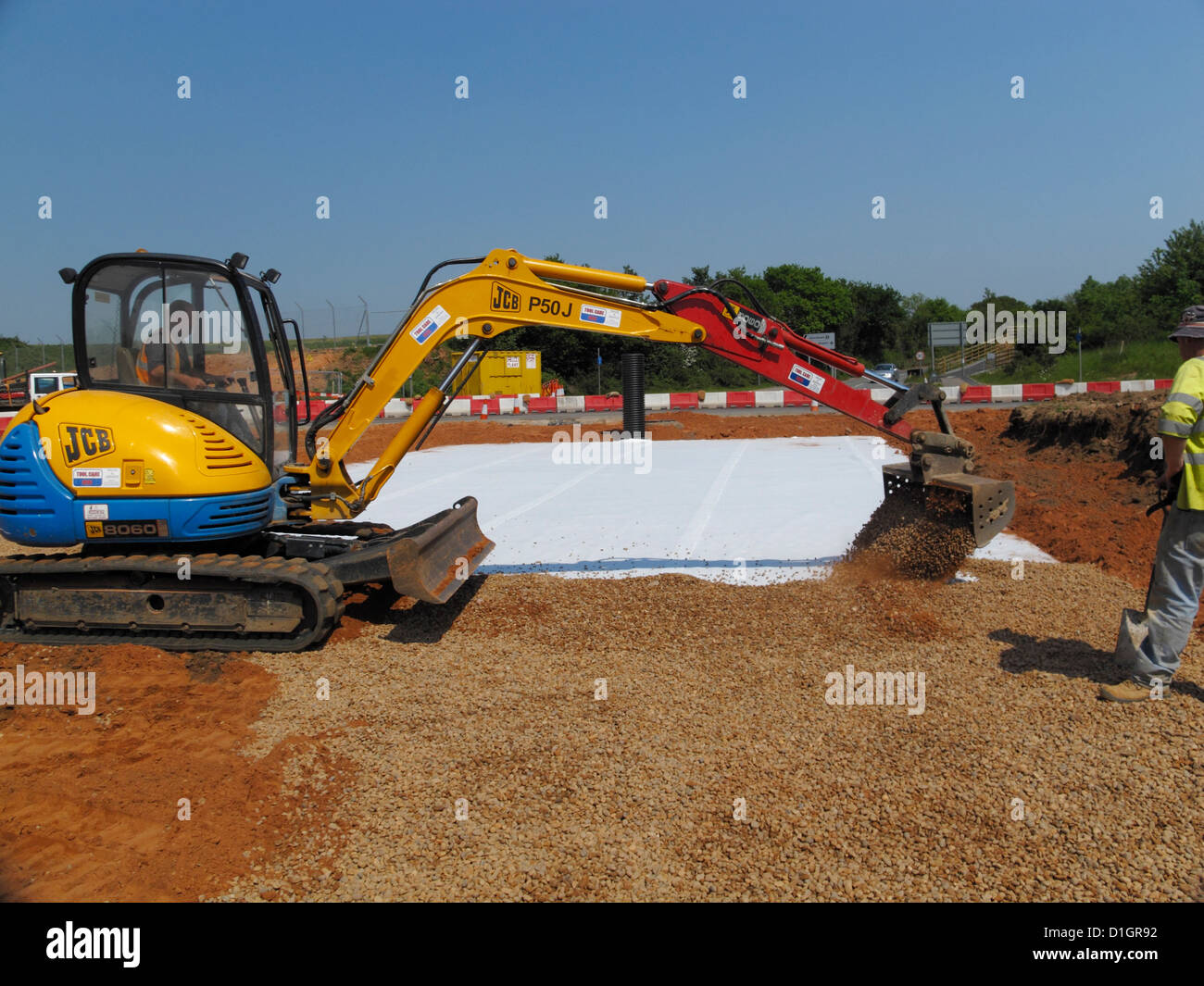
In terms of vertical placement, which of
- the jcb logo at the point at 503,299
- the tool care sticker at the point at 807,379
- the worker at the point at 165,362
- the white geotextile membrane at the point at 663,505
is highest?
the jcb logo at the point at 503,299

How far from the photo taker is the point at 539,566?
8.52 m

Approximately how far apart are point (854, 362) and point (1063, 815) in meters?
4.35

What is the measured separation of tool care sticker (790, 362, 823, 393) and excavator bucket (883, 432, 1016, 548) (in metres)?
0.91

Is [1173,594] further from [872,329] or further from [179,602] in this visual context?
[872,329]

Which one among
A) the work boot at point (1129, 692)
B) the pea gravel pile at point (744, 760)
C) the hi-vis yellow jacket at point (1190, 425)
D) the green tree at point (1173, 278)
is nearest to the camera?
the pea gravel pile at point (744, 760)

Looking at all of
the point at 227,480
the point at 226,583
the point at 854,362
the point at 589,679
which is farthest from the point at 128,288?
the point at 854,362

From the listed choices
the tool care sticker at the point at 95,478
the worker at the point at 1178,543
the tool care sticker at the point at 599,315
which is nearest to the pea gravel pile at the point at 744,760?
the worker at the point at 1178,543

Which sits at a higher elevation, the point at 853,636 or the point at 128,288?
the point at 128,288

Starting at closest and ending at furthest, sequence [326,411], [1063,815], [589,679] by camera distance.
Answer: [1063,815], [589,679], [326,411]

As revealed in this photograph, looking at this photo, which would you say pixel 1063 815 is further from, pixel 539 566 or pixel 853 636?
pixel 539 566

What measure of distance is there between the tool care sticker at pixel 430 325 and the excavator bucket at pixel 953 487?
4.04 meters

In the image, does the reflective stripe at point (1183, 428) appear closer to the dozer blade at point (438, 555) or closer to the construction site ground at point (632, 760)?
the construction site ground at point (632, 760)

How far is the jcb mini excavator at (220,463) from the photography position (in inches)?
219

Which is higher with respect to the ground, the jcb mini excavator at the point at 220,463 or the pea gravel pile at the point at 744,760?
the jcb mini excavator at the point at 220,463
